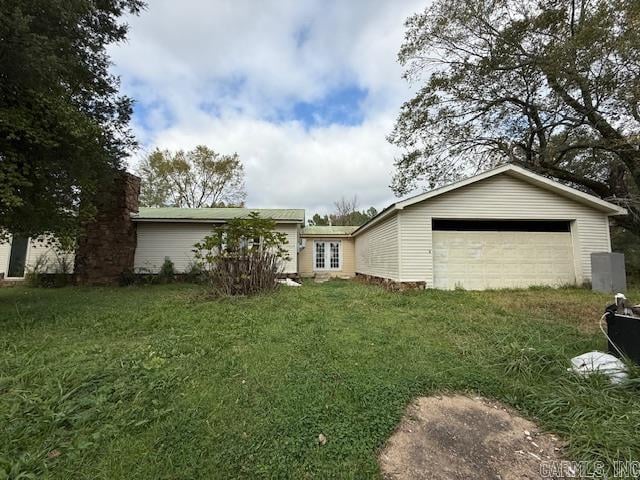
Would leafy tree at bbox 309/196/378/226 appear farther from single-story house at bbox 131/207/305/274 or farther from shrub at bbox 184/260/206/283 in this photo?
shrub at bbox 184/260/206/283

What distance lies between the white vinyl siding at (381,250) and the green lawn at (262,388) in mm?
4133

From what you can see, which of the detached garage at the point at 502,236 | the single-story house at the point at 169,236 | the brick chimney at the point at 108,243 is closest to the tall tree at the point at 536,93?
the detached garage at the point at 502,236

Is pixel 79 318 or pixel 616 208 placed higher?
pixel 616 208

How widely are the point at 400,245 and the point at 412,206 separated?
1.25m

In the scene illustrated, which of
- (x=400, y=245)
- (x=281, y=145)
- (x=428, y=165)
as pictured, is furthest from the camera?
(x=281, y=145)

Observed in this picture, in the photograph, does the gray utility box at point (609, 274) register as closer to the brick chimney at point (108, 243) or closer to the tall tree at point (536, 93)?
the tall tree at point (536, 93)

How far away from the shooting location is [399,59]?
12.7 metres

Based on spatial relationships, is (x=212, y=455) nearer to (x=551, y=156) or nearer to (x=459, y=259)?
(x=459, y=259)

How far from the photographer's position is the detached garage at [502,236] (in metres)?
8.91

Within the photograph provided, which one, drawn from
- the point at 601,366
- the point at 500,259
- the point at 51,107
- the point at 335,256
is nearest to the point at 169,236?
the point at 51,107

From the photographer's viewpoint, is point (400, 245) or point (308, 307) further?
point (400, 245)

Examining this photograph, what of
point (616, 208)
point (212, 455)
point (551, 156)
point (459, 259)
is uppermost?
point (551, 156)

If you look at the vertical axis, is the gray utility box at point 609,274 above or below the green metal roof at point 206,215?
below

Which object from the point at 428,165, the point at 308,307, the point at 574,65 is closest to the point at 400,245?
the point at 308,307
